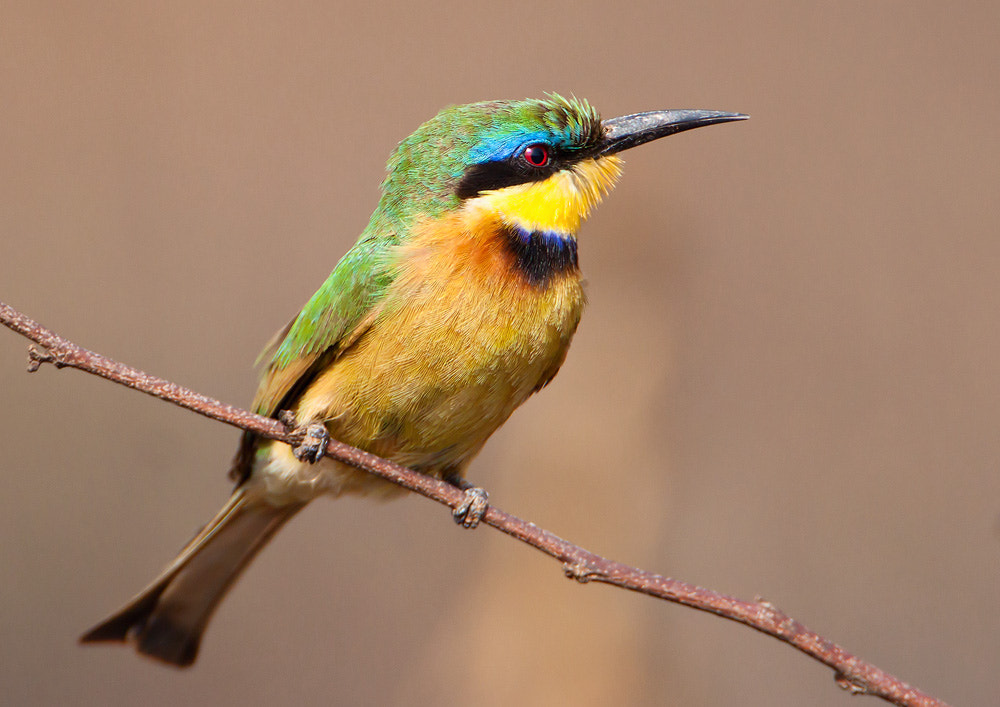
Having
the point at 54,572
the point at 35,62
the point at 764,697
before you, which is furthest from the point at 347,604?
the point at 35,62

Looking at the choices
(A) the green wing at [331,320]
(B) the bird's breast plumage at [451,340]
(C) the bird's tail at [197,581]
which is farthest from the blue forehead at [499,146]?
(C) the bird's tail at [197,581]

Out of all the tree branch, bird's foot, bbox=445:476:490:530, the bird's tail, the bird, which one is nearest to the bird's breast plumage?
the bird

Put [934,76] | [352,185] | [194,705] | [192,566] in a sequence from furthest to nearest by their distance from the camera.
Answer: [934,76] < [352,185] < [194,705] < [192,566]

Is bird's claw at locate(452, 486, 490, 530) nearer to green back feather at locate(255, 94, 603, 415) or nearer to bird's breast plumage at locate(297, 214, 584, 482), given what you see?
bird's breast plumage at locate(297, 214, 584, 482)

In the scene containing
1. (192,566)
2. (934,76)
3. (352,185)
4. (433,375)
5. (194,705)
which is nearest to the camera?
(433,375)

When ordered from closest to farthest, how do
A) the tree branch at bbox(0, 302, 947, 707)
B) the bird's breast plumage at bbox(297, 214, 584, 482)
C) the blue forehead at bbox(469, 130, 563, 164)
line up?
1. the tree branch at bbox(0, 302, 947, 707)
2. the bird's breast plumage at bbox(297, 214, 584, 482)
3. the blue forehead at bbox(469, 130, 563, 164)

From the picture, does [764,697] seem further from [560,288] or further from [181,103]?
[181,103]

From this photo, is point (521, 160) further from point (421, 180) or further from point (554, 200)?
point (421, 180)

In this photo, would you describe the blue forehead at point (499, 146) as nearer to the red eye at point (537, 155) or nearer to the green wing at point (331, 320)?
the red eye at point (537, 155)
